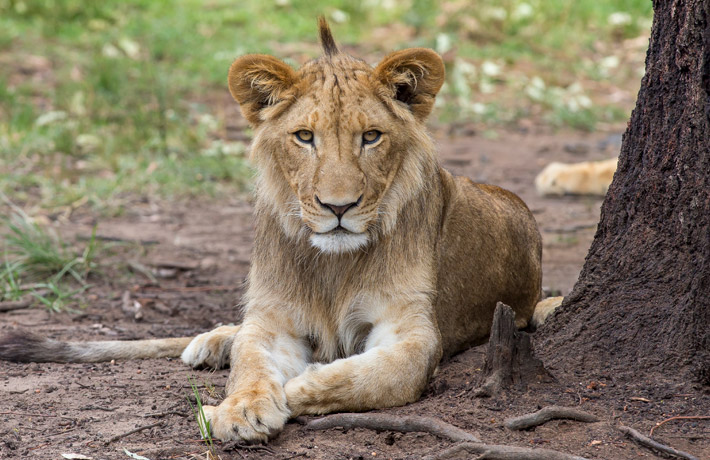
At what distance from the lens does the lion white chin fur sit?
129 inches

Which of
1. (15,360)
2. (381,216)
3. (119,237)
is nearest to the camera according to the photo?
(381,216)

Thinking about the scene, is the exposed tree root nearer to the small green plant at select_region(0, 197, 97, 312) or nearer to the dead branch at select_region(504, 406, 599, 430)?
the dead branch at select_region(504, 406, 599, 430)

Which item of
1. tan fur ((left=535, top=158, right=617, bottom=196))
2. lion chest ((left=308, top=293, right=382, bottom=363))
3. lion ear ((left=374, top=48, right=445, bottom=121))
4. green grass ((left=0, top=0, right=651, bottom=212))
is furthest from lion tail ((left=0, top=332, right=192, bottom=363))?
tan fur ((left=535, top=158, right=617, bottom=196))

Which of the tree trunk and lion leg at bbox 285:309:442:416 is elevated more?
the tree trunk

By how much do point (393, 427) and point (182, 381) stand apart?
3.54 ft

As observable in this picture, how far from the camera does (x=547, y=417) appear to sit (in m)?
2.85

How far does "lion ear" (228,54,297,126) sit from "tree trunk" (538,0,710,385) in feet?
4.25

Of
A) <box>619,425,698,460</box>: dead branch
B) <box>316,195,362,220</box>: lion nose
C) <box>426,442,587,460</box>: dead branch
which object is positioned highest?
<box>316,195,362,220</box>: lion nose

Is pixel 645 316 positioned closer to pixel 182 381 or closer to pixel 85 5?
pixel 182 381

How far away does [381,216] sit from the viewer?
350 centimetres

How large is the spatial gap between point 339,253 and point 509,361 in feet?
2.76

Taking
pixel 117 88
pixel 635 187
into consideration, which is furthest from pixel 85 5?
pixel 635 187

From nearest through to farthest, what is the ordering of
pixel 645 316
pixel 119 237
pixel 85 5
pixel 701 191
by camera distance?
1. pixel 701 191
2. pixel 645 316
3. pixel 119 237
4. pixel 85 5

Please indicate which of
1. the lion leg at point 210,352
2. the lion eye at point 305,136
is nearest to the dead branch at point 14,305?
the lion leg at point 210,352
